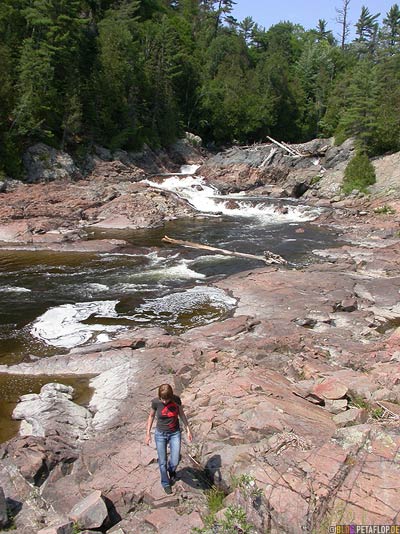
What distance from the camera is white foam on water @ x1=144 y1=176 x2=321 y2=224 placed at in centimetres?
3638

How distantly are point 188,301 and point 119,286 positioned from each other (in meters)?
3.72

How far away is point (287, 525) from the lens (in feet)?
20.1

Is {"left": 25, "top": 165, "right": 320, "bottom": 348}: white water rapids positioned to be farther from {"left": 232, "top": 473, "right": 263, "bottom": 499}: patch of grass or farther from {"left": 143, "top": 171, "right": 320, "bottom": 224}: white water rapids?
{"left": 232, "top": 473, "right": 263, "bottom": 499}: patch of grass

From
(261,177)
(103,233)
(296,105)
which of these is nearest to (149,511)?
(103,233)

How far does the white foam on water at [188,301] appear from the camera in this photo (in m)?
17.5

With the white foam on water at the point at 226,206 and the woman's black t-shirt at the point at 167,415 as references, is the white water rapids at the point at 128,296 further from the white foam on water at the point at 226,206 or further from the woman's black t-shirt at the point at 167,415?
the woman's black t-shirt at the point at 167,415

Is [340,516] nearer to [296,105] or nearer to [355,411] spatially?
[355,411]

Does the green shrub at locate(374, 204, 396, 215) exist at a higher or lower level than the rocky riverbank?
higher

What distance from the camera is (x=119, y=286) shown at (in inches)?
797

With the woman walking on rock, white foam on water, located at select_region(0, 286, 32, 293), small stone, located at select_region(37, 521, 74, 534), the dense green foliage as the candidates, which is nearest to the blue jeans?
the woman walking on rock

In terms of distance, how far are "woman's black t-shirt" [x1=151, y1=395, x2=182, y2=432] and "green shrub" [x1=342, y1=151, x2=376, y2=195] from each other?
35774 millimetres

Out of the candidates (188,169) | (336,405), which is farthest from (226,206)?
(336,405)

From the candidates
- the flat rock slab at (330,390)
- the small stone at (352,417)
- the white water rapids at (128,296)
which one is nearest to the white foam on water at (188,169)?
the white water rapids at (128,296)

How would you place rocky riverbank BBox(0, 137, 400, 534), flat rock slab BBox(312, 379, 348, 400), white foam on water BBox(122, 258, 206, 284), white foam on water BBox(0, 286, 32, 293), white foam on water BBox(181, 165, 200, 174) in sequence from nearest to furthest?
rocky riverbank BBox(0, 137, 400, 534) → flat rock slab BBox(312, 379, 348, 400) → white foam on water BBox(0, 286, 32, 293) → white foam on water BBox(122, 258, 206, 284) → white foam on water BBox(181, 165, 200, 174)
